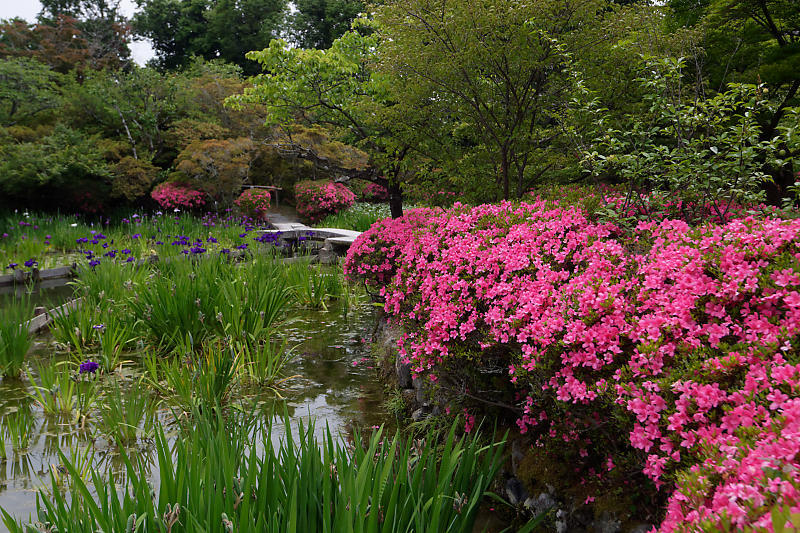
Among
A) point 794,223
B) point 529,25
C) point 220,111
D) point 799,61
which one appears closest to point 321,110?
point 529,25

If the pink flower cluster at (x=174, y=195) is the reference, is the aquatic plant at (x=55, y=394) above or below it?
below

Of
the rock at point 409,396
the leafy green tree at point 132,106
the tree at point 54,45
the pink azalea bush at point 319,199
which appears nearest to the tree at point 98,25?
the tree at point 54,45

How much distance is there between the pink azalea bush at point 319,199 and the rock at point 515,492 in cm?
1519

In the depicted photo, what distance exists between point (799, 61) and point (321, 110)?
6333 millimetres

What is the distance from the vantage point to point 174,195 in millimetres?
15828

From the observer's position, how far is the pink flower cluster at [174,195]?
1579 cm

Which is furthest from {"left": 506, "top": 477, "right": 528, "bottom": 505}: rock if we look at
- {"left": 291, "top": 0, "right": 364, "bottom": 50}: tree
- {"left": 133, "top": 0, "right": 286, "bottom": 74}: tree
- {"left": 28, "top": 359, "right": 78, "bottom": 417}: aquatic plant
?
{"left": 133, "top": 0, "right": 286, "bottom": 74}: tree

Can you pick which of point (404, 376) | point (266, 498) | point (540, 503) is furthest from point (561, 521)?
point (404, 376)

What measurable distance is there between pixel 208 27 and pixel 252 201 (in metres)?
19.5

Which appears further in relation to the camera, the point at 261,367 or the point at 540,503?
the point at 261,367

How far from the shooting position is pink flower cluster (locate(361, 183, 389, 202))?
835 inches

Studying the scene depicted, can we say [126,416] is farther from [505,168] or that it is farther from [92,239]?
[92,239]

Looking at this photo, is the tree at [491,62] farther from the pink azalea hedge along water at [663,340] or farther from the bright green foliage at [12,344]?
the bright green foliage at [12,344]

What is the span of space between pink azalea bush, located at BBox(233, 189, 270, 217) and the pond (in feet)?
34.5
